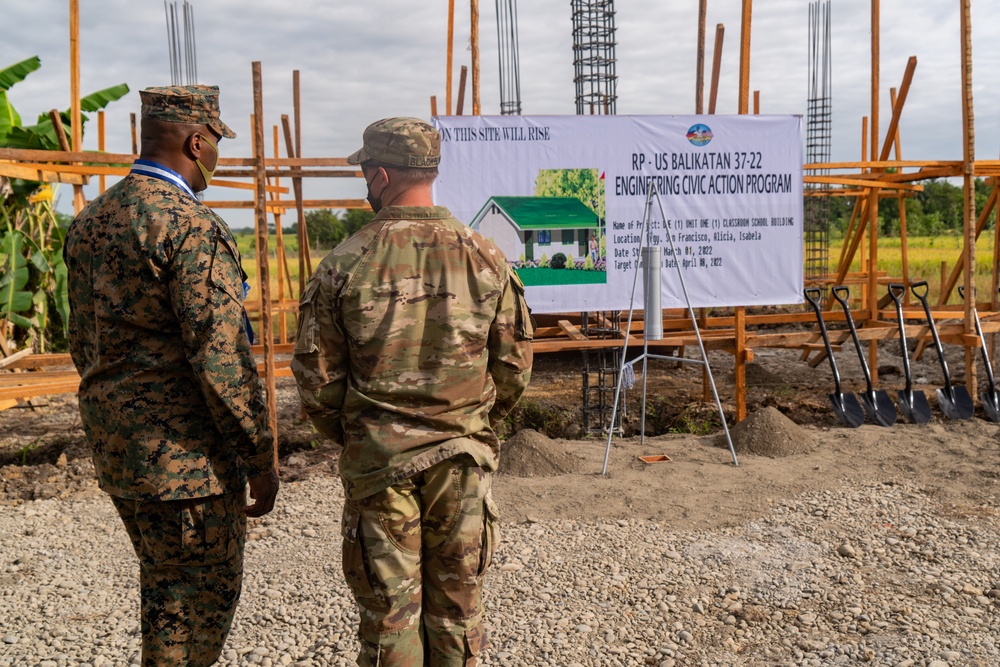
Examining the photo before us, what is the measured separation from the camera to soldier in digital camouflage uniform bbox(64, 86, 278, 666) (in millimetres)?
2078

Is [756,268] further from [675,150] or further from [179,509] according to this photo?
[179,509]

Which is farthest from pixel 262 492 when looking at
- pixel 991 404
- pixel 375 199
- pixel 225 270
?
pixel 991 404

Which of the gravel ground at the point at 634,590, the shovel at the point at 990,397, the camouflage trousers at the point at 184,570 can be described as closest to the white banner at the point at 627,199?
the shovel at the point at 990,397

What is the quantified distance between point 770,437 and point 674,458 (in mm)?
807

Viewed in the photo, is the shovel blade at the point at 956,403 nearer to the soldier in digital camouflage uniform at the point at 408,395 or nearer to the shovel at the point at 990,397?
the shovel at the point at 990,397

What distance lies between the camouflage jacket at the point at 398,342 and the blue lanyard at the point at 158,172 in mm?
486

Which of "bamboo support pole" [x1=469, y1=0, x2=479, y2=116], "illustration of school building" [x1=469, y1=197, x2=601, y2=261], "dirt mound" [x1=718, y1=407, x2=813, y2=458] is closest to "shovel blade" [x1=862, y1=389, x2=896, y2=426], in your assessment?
"dirt mound" [x1=718, y1=407, x2=813, y2=458]

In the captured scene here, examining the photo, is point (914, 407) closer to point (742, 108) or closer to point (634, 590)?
point (742, 108)

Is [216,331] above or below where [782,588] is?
above

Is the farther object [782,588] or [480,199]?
[480,199]

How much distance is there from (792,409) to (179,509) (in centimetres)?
664

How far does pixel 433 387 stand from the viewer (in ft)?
7.13

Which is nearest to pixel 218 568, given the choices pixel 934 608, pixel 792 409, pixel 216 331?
pixel 216 331

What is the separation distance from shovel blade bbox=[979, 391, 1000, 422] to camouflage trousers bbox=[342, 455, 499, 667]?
6302mm
